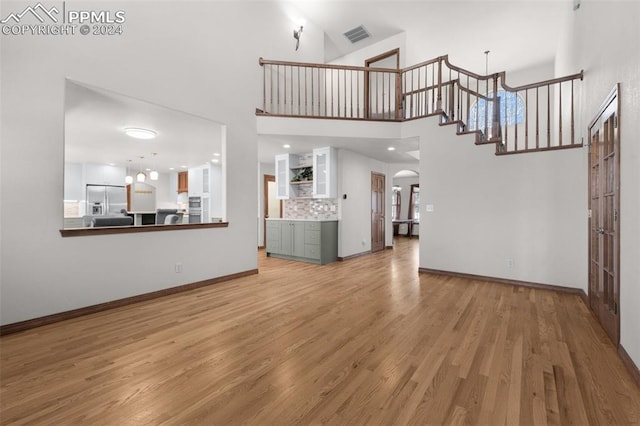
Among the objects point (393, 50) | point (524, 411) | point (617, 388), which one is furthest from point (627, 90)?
point (393, 50)

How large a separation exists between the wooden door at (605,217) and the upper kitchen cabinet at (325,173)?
3.92 metres

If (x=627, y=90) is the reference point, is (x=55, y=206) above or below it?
below

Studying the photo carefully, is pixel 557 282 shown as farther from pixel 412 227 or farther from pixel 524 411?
pixel 412 227

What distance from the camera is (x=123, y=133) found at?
4.98 metres

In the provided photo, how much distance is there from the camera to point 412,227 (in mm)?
11672

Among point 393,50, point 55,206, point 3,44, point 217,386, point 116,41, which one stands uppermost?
point 393,50

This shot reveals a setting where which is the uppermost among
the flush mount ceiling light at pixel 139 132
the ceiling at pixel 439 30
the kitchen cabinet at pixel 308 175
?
the ceiling at pixel 439 30

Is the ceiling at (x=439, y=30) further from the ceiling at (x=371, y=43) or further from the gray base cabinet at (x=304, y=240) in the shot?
the gray base cabinet at (x=304, y=240)

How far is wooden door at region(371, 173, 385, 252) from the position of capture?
737 cm

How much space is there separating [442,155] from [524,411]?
156 inches

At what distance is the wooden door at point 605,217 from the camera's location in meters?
2.25

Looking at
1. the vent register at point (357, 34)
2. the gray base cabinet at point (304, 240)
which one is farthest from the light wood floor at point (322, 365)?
the vent register at point (357, 34)

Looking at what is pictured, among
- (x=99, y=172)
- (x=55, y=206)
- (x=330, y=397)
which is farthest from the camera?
(x=99, y=172)

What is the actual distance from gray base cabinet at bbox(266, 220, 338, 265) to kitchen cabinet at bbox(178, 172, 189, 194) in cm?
475
